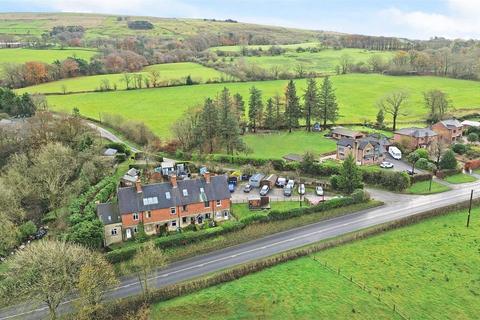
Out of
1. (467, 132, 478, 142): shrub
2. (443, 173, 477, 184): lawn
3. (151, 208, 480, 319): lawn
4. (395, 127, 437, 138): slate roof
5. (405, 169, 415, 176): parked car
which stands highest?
(395, 127, 437, 138): slate roof

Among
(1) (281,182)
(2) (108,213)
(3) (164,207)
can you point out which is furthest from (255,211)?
(2) (108,213)

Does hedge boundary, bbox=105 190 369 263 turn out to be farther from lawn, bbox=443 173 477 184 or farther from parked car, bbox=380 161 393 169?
lawn, bbox=443 173 477 184

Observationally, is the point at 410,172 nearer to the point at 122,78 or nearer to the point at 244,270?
the point at 244,270

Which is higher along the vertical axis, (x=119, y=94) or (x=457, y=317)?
(x=119, y=94)

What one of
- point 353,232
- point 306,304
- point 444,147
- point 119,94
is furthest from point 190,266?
point 119,94

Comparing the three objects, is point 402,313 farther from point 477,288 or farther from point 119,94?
point 119,94

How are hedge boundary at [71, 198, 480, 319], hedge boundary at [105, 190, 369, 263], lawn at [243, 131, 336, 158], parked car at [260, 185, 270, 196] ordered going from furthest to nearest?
1. lawn at [243, 131, 336, 158]
2. parked car at [260, 185, 270, 196]
3. hedge boundary at [105, 190, 369, 263]
4. hedge boundary at [71, 198, 480, 319]

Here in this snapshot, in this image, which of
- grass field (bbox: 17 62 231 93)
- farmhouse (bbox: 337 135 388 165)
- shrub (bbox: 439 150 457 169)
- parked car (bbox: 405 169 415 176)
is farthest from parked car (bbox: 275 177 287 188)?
grass field (bbox: 17 62 231 93)
